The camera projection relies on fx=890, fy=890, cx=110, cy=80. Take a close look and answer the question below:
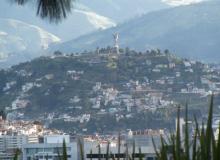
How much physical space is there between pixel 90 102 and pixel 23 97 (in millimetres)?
7645

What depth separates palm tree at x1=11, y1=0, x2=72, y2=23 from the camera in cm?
340

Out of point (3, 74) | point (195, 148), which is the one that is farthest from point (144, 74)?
point (195, 148)

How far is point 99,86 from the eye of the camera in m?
94.2

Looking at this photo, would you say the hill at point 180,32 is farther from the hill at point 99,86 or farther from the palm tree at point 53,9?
the palm tree at point 53,9

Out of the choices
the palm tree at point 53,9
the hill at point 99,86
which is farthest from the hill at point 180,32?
the palm tree at point 53,9

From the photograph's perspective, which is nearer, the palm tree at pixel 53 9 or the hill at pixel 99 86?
the palm tree at pixel 53 9

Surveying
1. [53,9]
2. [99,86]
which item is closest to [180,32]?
[99,86]

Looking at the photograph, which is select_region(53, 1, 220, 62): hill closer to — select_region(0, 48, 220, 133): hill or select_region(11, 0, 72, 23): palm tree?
select_region(0, 48, 220, 133): hill

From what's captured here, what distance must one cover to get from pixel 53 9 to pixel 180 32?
17327cm

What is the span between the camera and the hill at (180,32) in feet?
527

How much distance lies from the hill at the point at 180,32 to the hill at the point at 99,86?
52.7m

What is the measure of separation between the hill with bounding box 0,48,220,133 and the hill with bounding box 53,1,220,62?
5267 cm

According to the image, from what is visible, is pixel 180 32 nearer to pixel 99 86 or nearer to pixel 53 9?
pixel 99 86

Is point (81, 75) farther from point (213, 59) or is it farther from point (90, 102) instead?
point (213, 59)
